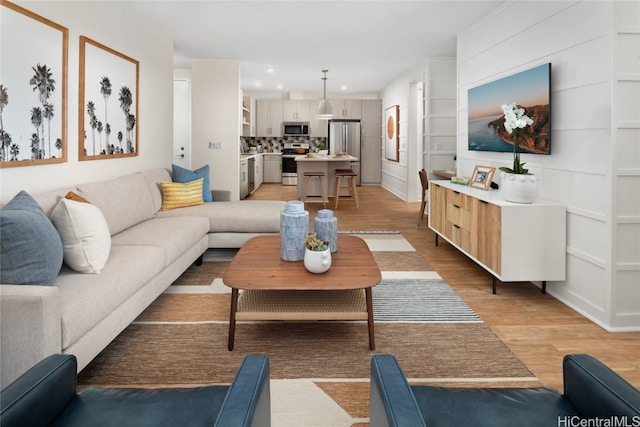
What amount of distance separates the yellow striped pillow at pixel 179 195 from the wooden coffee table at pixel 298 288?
2027 millimetres

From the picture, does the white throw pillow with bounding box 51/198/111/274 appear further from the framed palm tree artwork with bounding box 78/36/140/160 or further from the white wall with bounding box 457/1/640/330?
the white wall with bounding box 457/1/640/330

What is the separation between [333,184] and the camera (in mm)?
8977

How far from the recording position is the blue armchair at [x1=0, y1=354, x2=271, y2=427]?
3.65 ft

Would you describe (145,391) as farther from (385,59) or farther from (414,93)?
(414,93)

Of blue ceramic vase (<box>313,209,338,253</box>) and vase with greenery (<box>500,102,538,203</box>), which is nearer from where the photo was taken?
blue ceramic vase (<box>313,209,338,253</box>)

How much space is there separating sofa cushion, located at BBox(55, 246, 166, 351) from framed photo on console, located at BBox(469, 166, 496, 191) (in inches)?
119

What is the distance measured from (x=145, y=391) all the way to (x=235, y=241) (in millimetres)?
3039

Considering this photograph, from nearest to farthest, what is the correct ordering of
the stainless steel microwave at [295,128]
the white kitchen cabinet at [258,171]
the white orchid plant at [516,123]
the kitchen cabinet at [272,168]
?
the white orchid plant at [516,123] → the white kitchen cabinet at [258,171] → the stainless steel microwave at [295,128] → the kitchen cabinet at [272,168]

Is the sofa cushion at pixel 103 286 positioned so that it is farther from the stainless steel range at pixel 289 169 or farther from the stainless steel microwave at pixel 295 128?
the stainless steel microwave at pixel 295 128

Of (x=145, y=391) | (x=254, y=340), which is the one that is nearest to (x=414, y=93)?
(x=254, y=340)

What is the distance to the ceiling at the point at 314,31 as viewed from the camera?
183 inches

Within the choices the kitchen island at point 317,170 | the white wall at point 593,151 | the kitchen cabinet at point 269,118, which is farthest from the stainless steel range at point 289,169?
the white wall at point 593,151

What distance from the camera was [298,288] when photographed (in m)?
2.42

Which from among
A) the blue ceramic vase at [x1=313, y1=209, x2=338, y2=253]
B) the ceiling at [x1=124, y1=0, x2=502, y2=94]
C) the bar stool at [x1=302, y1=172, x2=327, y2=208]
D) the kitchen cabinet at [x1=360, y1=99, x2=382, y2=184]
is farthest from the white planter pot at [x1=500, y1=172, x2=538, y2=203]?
the kitchen cabinet at [x1=360, y1=99, x2=382, y2=184]
